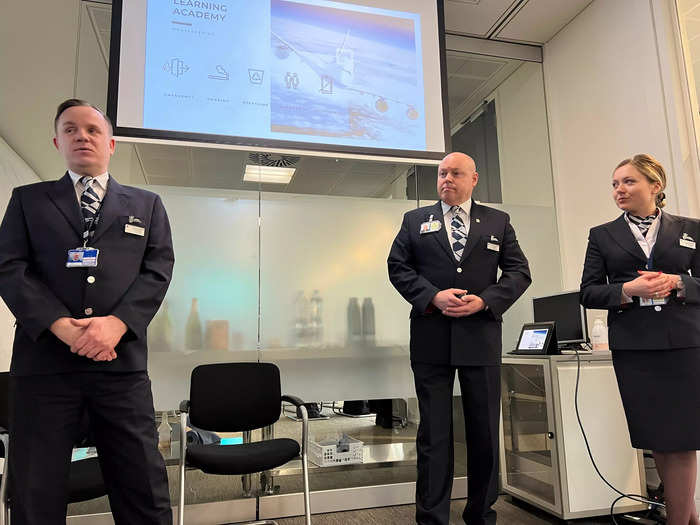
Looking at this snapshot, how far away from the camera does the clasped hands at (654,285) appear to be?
198cm

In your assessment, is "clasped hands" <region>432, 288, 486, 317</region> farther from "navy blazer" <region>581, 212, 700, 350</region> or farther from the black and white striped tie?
the black and white striped tie

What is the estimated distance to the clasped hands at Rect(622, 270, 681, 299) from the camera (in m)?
1.98

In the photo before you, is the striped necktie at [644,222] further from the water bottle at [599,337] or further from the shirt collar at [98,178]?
the shirt collar at [98,178]

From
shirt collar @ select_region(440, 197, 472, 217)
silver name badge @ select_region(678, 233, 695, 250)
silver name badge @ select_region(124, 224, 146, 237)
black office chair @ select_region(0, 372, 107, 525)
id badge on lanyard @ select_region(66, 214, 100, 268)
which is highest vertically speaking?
shirt collar @ select_region(440, 197, 472, 217)

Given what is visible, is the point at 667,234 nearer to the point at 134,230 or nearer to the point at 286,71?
the point at 134,230

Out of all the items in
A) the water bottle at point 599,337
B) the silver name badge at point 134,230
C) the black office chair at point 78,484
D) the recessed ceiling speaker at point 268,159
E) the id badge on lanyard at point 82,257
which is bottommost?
the black office chair at point 78,484

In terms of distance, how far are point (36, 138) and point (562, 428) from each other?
432cm

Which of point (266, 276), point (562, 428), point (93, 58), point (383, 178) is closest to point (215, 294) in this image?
point (266, 276)

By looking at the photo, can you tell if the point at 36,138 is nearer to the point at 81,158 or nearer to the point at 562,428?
the point at 81,158

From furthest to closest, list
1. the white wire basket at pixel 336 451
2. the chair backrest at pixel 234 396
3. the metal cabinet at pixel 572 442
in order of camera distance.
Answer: the white wire basket at pixel 336 451 → the metal cabinet at pixel 572 442 → the chair backrest at pixel 234 396

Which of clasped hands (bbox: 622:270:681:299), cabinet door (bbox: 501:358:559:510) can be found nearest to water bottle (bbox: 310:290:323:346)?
cabinet door (bbox: 501:358:559:510)

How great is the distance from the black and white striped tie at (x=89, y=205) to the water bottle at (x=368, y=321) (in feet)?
5.94

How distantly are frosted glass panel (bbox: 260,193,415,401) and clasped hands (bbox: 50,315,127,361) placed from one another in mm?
1515

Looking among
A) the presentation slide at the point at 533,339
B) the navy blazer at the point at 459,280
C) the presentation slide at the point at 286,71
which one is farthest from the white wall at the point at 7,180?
the presentation slide at the point at 533,339
